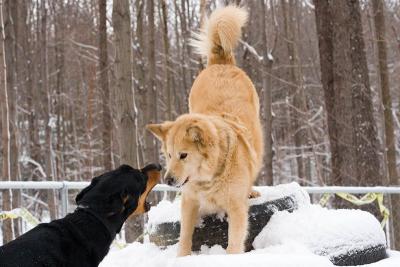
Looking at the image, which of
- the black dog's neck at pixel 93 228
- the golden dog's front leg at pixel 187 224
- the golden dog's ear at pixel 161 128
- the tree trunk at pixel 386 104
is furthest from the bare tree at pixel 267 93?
the black dog's neck at pixel 93 228

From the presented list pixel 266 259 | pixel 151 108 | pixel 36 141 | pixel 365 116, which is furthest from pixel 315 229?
pixel 36 141

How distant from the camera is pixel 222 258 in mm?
3266

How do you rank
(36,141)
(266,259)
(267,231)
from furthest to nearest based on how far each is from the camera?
(36,141)
(267,231)
(266,259)

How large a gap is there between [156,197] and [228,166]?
13.6 metres

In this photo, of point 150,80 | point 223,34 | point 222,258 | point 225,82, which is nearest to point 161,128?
point 225,82

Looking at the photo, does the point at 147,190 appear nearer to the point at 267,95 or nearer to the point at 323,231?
the point at 323,231

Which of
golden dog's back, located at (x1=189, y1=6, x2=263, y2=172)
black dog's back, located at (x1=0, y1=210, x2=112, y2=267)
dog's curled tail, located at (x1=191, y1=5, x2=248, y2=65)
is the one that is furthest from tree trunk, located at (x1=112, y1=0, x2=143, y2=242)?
black dog's back, located at (x1=0, y1=210, x2=112, y2=267)

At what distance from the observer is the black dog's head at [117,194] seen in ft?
12.4

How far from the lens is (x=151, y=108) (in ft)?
55.0

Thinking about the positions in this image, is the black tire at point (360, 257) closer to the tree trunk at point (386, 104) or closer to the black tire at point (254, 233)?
the black tire at point (254, 233)

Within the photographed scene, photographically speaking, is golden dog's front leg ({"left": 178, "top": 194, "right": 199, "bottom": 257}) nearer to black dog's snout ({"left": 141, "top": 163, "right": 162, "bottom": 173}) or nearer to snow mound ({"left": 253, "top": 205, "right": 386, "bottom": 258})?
black dog's snout ({"left": 141, "top": 163, "right": 162, "bottom": 173})

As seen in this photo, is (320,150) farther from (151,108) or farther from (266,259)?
(266,259)

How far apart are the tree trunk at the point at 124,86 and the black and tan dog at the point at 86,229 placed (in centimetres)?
400

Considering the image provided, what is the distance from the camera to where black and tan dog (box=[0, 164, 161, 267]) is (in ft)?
10.9
